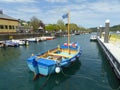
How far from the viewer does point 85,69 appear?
17625mm

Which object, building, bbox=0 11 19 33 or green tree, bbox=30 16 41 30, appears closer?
building, bbox=0 11 19 33

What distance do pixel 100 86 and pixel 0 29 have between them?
50034 mm

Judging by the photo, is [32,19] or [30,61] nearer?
[30,61]

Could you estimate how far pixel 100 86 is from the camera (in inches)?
492

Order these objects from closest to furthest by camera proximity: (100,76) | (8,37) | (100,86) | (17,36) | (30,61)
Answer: (100,86), (30,61), (100,76), (8,37), (17,36)

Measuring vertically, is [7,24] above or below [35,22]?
below

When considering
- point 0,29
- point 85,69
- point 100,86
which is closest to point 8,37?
point 0,29

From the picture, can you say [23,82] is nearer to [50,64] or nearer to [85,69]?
[50,64]

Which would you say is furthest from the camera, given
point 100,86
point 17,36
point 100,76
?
point 17,36

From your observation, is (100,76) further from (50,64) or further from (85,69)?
(50,64)

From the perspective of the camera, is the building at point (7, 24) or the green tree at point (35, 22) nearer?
the building at point (7, 24)

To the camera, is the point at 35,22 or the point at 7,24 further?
the point at 35,22

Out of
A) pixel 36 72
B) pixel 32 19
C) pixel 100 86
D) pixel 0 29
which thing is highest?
pixel 32 19

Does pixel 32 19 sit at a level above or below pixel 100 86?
above
